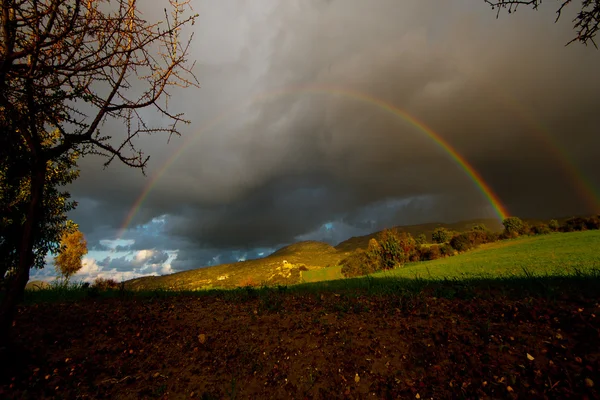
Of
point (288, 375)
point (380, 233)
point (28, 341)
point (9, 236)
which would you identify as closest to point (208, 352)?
point (288, 375)

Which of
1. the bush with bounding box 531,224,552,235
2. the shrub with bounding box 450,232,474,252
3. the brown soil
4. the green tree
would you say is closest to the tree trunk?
the brown soil

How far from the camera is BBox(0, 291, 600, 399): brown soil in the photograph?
4293 millimetres

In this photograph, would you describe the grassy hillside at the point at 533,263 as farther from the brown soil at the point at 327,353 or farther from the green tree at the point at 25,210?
the green tree at the point at 25,210

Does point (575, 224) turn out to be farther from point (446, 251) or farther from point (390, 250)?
point (390, 250)

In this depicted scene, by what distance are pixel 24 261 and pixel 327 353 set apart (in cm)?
554

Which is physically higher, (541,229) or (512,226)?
(512,226)

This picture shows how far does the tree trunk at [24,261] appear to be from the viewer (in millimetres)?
4844

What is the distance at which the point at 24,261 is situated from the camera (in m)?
5.10

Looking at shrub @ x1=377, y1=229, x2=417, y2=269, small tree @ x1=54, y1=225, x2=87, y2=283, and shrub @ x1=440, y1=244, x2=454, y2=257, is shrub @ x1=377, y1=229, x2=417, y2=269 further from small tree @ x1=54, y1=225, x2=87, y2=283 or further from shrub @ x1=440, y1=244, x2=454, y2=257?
small tree @ x1=54, y1=225, x2=87, y2=283

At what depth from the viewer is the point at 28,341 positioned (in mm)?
5531

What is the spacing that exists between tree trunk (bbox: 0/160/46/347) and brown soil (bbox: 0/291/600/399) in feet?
1.93

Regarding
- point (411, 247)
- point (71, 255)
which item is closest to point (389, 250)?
point (411, 247)

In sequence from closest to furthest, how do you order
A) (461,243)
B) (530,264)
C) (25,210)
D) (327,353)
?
(327,353), (25,210), (530,264), (461,243)

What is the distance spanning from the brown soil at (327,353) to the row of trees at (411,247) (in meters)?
59.4
